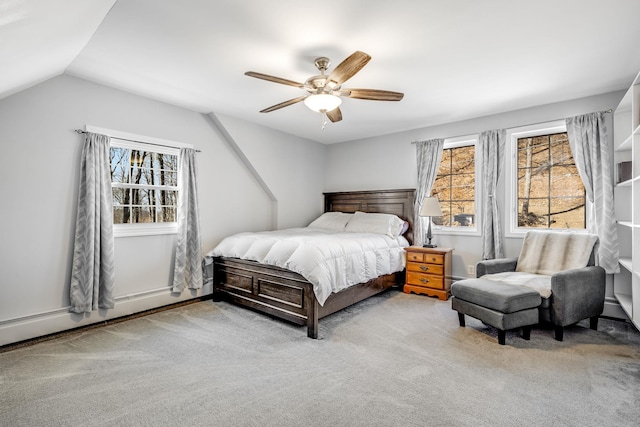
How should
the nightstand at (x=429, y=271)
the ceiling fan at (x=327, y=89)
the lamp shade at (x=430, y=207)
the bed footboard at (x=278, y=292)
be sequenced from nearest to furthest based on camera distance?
the ceiling fan at (x=327, y=89), the bed footboard at (x=278, y=292), the nightstand at (x=429, y=271), the lamp shade at (x=430, y=207)

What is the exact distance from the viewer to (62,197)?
2986mm

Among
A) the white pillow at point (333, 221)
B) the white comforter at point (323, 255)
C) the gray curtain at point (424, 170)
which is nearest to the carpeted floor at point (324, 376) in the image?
the white comforter at point (323, 255)

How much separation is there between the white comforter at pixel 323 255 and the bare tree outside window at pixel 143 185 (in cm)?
84

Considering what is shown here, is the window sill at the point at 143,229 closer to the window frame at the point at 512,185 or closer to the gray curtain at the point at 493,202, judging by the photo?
the gray curtain at the point at 493,202

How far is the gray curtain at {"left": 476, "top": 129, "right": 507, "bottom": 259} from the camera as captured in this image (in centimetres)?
404

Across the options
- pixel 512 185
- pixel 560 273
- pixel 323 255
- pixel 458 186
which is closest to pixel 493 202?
pixel 512 185

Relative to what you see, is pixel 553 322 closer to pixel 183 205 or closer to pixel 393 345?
pixel 393 345

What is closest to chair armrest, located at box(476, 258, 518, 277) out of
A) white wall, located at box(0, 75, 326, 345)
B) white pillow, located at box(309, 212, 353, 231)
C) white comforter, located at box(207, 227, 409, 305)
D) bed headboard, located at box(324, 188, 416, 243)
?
white comforter, located at box(207, 227, 409, 305)

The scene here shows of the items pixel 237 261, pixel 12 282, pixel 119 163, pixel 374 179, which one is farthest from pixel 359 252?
pixel 12 282

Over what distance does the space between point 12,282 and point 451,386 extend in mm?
3712

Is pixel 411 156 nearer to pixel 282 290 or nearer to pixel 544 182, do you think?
pixel 544 182

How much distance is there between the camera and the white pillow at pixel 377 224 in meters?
4.57

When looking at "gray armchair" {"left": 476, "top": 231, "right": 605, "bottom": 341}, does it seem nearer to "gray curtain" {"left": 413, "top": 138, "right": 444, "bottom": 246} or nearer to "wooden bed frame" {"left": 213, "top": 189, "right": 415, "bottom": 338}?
"gray curtain" {"left": 413, "top": 138, "right": 444, "bottom": 246}

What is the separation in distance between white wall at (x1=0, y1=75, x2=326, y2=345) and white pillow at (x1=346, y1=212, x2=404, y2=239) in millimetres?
1920
